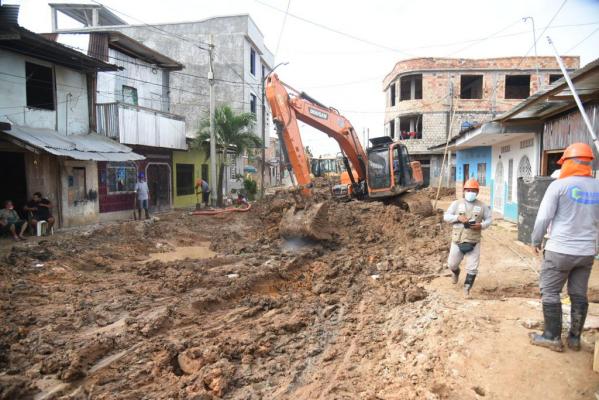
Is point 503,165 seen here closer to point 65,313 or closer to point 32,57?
point 65,313

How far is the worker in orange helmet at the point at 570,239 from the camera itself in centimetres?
350

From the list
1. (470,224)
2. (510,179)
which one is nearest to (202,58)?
(510,179)

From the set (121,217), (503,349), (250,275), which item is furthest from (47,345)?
(121,217)

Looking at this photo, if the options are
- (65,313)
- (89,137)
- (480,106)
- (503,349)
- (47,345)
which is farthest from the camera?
(480,106)

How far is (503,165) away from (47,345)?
48.1ft

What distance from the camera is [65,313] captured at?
17.8 feet

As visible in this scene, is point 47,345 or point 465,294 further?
point 465,294

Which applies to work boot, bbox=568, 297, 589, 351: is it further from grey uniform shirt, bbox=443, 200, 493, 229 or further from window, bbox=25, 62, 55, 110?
window, bbox=25, 62, 55, 110

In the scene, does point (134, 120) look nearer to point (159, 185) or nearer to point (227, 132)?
point (159, 185)

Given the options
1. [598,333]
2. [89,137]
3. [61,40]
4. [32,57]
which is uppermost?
[61,40]

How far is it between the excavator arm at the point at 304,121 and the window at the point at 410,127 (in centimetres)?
1822

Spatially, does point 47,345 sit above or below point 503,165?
below

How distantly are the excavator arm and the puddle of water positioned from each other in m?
3.04

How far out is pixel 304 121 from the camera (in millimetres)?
11664
